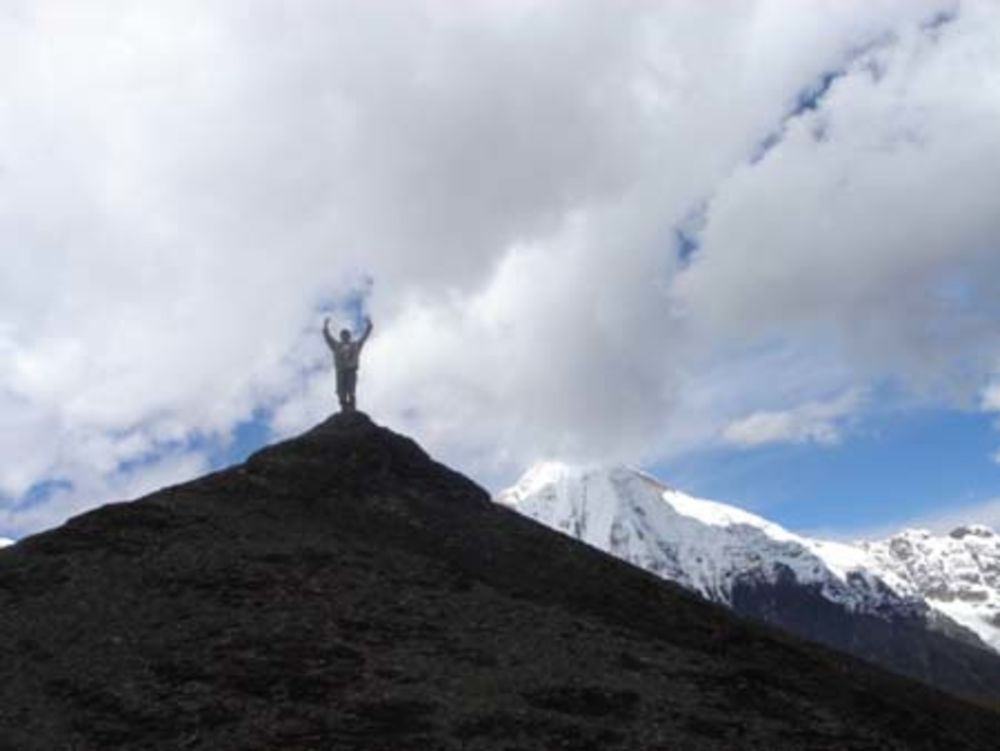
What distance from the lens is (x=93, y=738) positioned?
1347 inches

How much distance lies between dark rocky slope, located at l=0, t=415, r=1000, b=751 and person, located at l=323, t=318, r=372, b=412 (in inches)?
317

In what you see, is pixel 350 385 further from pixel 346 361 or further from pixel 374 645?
pixel 374 645

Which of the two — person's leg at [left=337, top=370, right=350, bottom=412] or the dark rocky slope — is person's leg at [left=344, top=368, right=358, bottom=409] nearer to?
person's leg at [left=337, top=370, right=350, bottom=412]

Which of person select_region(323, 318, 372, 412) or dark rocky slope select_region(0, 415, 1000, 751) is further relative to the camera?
person select_region(323, 318, 372, 412)

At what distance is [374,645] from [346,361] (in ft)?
94.8

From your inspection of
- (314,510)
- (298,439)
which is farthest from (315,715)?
(298,439)

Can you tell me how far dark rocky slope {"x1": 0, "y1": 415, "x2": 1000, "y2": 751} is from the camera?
3653 centimetres

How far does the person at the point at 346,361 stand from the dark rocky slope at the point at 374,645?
317 inches

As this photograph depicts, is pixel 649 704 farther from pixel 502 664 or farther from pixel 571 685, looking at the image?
pixel 502 664

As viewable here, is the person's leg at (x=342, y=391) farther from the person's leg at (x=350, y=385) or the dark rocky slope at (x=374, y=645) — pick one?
the dark rocky slope at (x=374, y=645)

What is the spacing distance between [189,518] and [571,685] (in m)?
20.8

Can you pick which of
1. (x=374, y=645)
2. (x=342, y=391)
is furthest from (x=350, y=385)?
(x=374, y=645)

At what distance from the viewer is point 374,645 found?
4306cm

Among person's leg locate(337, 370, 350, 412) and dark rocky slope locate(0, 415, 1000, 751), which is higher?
person's leg locate(337, 370, 350, 412)
